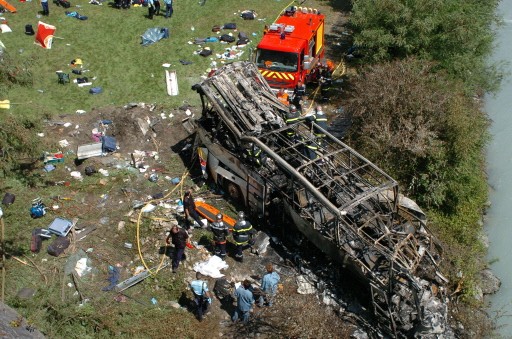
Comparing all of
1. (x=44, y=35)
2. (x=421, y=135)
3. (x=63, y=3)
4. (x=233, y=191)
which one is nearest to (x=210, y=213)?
(x=233, y=191)

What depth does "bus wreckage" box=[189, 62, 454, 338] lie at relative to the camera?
8.34 meters

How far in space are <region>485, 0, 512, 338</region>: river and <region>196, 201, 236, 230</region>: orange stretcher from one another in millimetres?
5609

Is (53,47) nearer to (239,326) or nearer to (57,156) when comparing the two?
(57,156)

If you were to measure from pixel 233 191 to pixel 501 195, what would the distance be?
7580 millimetres

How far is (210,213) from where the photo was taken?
34.7ft

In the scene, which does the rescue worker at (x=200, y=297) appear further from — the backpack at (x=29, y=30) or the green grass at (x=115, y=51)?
the backpack at (x=29, y=30)

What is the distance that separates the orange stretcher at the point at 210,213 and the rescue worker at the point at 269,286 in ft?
6.42

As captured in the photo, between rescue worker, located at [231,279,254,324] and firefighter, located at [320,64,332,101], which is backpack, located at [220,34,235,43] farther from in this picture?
rescue worker, located at [231,279,254,324]

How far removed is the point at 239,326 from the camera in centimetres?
859

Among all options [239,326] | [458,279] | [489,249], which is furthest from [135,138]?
[489,249]

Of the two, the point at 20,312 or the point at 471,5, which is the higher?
the point at 471,5

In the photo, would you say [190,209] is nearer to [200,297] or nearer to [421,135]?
[200,297]

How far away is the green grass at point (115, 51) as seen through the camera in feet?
47.0

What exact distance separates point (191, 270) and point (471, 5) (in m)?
11.6
